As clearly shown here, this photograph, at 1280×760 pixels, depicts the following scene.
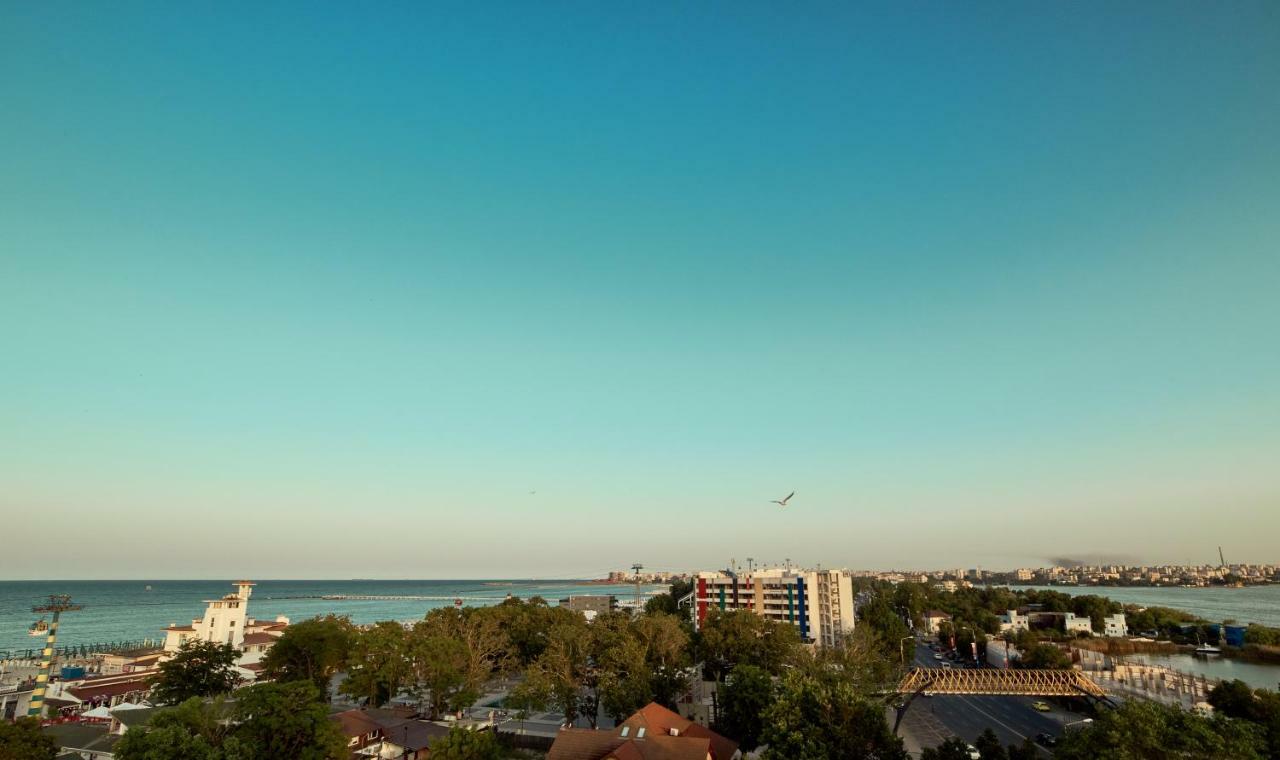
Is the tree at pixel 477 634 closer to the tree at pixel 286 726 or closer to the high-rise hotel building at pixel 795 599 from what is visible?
the tree at pixel 286 726

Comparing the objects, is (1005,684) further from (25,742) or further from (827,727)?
(25,742)

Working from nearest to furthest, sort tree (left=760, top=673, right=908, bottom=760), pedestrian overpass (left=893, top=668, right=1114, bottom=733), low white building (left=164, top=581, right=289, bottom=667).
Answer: tree (left=760, top=673, right=908, bottom=760), pedestrian overpass (left=893, top=668, right=1114, bottom=733), low white building (left=164, top=581, right=289, bottom=667)

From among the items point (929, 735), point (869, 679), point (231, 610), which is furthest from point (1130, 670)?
point (231, 610)

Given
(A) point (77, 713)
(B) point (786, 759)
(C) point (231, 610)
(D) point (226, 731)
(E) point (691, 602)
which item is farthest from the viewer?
(E) point (691, 602)

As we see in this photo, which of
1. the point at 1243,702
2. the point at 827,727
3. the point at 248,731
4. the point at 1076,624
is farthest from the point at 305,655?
the point at 1076,624

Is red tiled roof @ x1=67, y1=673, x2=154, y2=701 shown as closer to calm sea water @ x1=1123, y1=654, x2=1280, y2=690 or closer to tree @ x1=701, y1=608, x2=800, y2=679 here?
tree @ x1=701, y1=608, x2=800, y2=679

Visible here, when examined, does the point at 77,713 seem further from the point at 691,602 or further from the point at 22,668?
the point at 691,602

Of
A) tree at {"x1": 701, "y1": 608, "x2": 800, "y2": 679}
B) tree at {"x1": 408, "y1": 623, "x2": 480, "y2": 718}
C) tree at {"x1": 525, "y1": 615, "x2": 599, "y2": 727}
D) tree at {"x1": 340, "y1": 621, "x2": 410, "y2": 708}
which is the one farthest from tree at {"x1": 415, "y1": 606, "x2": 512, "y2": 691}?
tree at {"x1": 701, "y1": 608, "x2": 800, "y2": 679}

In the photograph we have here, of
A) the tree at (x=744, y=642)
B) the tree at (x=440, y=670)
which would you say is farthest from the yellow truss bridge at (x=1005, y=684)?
the tree at (x=440, y=670)
